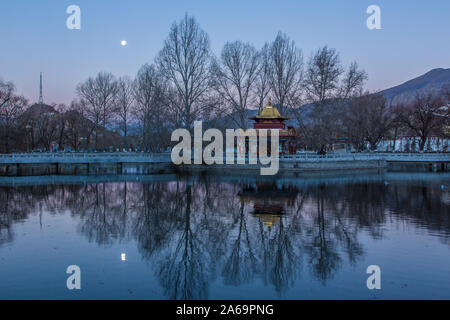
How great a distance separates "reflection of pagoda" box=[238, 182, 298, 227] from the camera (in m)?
16.7

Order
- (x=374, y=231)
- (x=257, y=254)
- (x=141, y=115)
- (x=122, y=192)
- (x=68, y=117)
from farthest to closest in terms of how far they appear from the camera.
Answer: (x=68, y=117) → (x=141, y=115) → (x=122, y=192) → (x=374, y=231) → (x=257, y=254)

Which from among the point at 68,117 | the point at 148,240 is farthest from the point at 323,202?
the point at 68,117

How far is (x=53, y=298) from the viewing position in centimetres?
779

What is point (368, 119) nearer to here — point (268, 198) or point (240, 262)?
point (268, 198)

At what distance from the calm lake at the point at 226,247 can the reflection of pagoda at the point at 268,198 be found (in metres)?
0.12

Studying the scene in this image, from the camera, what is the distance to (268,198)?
71.8 feet

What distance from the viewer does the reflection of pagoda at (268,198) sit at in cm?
1665

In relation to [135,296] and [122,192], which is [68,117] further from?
[135,296]

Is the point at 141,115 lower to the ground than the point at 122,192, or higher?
higher

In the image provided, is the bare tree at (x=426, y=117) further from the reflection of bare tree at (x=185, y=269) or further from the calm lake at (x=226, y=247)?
the reflection of bare tree at (x=185, y=269)

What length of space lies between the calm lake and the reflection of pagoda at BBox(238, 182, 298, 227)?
12 centimetres

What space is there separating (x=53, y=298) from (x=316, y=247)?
286 inches

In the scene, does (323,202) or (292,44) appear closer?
(323,202)

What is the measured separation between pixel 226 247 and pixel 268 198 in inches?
416
